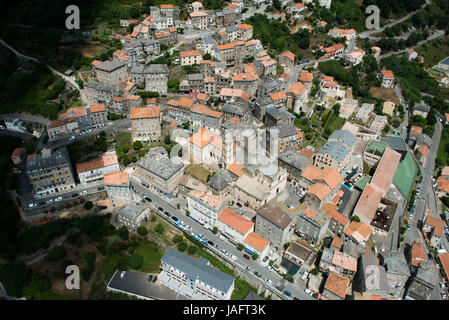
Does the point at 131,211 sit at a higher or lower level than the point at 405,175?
lower

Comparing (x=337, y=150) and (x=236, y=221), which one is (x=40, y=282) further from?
(x=337, y=150)

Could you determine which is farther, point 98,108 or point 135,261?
point 98,108

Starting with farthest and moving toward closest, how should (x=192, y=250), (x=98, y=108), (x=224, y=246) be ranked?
(x=98, y=108) < (x=224, y=246) < (x=192, y=250)

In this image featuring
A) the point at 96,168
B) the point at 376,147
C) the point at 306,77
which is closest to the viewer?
the point at 96,168

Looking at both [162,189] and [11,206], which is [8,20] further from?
[162,189]

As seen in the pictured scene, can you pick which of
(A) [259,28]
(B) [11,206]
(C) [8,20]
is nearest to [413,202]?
(A) [259,28]

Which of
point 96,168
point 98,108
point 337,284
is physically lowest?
point 337,284

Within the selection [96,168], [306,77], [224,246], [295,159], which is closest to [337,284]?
[224,246]

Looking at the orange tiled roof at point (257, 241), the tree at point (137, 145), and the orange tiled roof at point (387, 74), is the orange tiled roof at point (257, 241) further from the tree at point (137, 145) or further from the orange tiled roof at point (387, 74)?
the orange tiled roof at point (387, 74)
